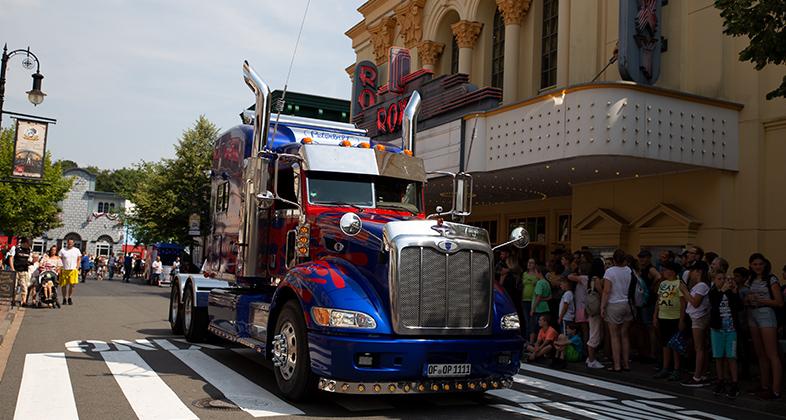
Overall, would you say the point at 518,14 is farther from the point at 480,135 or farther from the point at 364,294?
the point at 364,294

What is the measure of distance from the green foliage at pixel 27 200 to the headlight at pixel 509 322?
48687 mm

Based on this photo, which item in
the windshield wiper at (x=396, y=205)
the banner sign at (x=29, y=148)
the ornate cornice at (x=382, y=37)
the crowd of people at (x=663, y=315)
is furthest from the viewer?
the ornate cornice at (x=382, y=37)

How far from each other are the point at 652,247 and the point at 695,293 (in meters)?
7.28

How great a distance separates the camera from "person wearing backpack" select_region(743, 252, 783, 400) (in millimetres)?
8617

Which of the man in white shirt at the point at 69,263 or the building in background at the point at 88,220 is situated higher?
the building in background at the point at 88,220

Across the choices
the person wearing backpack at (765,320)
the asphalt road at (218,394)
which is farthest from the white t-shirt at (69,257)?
the person wearing backpack at (765,320)

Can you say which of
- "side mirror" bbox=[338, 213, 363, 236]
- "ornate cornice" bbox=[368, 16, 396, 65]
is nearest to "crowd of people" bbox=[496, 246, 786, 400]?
"side mirror" bbox=[338, 213, 363, 236]

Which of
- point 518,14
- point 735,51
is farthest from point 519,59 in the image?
point 735,51

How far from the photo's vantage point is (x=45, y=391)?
24.1 ft

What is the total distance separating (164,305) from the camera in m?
21.8

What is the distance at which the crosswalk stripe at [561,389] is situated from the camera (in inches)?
329

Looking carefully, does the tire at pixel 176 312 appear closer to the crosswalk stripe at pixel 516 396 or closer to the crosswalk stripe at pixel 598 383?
the crosswalk stripe at pixel 598 383

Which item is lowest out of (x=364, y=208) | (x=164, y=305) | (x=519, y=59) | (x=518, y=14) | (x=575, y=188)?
(x=164, y=305)

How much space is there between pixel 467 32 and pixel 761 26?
16.2 meters
